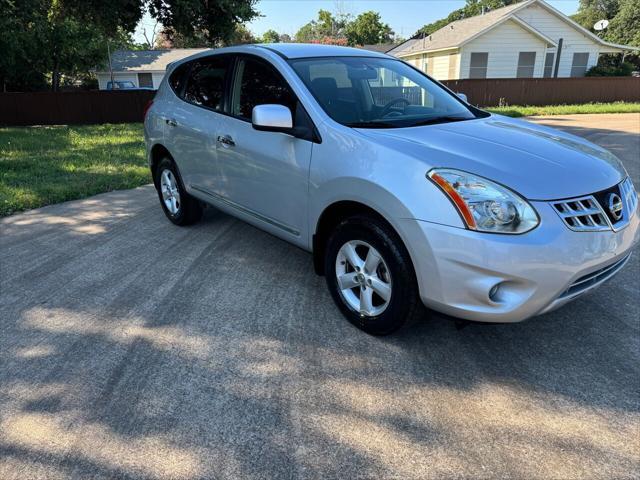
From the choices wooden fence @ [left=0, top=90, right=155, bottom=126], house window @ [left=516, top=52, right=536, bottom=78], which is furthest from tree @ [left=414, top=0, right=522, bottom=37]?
wooden fence @ [left=0, top=90, right=155, bottom=126]

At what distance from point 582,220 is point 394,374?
4.37ft

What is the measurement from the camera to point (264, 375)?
2867 mm

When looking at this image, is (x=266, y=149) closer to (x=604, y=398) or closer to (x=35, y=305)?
(x=35, y=305)

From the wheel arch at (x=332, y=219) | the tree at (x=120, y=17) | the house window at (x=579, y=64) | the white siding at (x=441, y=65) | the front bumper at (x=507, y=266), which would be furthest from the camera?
the house window at (x=579, y=64)

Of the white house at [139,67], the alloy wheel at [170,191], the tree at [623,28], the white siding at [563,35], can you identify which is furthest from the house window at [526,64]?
the alloy wheel at [170,191]

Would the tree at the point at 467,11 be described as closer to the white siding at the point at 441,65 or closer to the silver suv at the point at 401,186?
the white siding at the point at 441,65

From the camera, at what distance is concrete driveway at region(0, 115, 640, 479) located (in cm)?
226

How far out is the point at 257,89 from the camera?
3.92 m

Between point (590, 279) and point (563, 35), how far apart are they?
33158mm

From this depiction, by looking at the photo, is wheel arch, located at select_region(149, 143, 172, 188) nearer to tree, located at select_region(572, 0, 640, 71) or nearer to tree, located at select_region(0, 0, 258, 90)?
tree, located at select_region(0, 0, 258, 90)

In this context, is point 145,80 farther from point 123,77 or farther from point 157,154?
point 157,154

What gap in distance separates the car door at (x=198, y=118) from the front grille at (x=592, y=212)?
2856mm

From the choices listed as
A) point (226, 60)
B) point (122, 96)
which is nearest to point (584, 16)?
point (122, 96)

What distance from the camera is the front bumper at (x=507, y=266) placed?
96.0 inches
